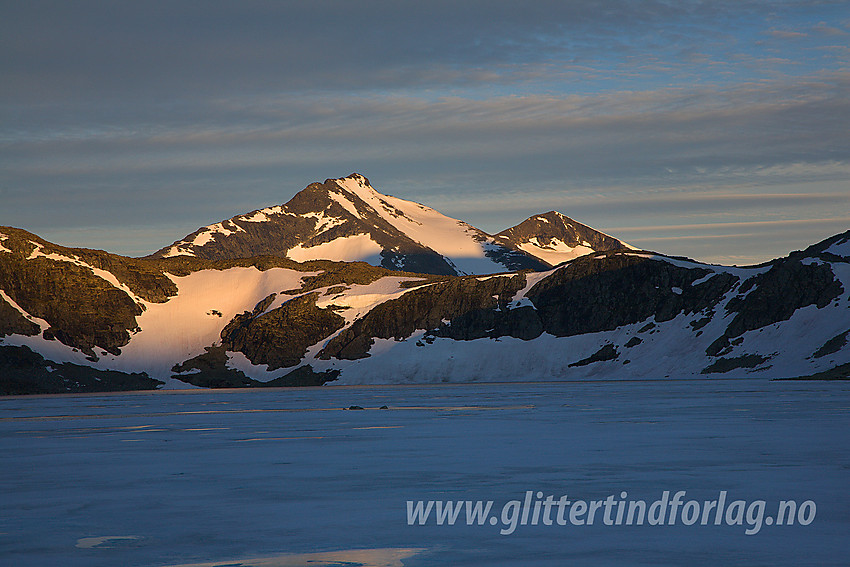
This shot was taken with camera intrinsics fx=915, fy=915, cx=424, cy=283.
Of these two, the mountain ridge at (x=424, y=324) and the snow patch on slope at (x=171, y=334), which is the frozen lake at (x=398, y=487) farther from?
the snow patch on slope at (x=171, y=334)

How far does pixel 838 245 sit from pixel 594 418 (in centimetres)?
12995

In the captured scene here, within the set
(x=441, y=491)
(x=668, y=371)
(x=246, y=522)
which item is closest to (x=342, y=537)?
(x=246, y=522)

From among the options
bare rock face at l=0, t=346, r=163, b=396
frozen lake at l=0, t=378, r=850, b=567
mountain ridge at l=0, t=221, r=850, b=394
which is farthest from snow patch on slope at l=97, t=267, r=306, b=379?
frozen lake at l=0, t=378, r=850, b=567

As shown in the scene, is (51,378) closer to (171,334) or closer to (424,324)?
(171,334)

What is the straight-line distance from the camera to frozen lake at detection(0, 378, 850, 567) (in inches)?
569

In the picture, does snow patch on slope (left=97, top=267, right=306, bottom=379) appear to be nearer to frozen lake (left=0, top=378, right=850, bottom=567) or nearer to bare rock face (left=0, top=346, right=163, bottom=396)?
bare rock face (left=0, top=346, right=163, bottom=396)

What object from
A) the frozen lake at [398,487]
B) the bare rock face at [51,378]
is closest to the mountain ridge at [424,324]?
the bare rock face at [51,378]

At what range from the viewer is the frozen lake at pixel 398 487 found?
14461mm

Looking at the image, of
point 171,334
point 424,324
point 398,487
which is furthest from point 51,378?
point 398,487

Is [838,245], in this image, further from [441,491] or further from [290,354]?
[441,491]

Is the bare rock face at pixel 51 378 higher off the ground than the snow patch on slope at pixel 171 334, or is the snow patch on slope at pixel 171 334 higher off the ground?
the snow patch on slope at pixel 171 334

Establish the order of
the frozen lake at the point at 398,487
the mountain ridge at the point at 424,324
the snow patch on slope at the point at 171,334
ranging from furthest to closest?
the snow patch on slope at the point at 171,334
the mountain ridge at the point at 424,324
the frozen lake at the point at 398,487

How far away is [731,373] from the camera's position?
128 m

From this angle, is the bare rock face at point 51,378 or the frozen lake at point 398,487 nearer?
the frozen lake at point 398,487
